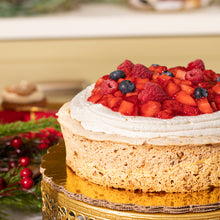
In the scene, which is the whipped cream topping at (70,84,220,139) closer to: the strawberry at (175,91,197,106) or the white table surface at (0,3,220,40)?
the strawberry at (175,91,197,106)

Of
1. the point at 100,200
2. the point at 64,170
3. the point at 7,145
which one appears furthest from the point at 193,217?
the point at 7,145

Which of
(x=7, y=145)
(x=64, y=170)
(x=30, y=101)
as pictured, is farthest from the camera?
(x=30, y=101)

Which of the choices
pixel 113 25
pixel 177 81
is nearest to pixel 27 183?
pixel 177 81

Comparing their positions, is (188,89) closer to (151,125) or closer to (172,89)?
(172,89)

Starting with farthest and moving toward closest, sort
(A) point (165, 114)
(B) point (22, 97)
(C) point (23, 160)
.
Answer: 1. (B) point (22, 97)
2. (C) point (23, 160)
3. (A) point (165, 114)

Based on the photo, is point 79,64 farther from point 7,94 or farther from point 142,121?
point 142,121

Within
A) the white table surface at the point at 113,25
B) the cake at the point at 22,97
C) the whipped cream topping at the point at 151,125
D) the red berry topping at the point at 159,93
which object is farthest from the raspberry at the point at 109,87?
the white table surface at the point at 113,25
